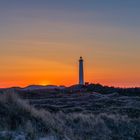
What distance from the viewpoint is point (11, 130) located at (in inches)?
765

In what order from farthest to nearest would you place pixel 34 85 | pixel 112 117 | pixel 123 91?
pixel 34 85 < pixel 123 91 < pixel 112 117

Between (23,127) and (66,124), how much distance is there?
17.0 ft

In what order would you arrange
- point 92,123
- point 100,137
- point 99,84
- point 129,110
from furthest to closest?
point 99,84 < point 129,110 < point 92,123 < point 100,137

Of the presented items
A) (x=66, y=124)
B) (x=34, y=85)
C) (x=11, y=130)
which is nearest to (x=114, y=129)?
(x=66, y=124)

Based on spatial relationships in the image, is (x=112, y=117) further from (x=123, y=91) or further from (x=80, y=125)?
(x=123, y=91)

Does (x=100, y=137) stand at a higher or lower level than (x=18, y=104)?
lower

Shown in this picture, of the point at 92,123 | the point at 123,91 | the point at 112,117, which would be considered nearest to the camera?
the point at 92,123

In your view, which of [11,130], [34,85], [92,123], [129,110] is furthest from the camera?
[34,85]

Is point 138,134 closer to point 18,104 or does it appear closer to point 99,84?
point 18,104

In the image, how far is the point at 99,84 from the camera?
7319cm

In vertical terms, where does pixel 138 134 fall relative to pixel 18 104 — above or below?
below

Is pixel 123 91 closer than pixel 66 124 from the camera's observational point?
No

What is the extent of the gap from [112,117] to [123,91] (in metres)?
39.1

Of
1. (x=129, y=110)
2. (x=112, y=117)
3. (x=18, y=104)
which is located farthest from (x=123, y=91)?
(x=18, y=104)
